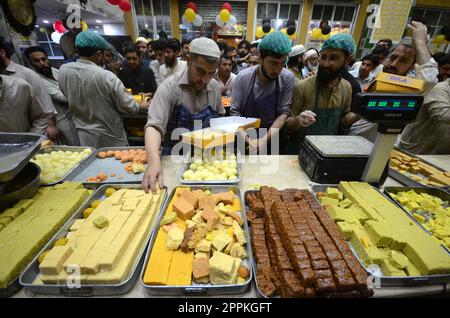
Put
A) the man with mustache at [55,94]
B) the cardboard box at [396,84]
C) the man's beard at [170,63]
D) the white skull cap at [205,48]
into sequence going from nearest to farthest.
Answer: the cardboard box at [396,84] → the white skull cap at [205,48] → the man with mustache at [55,94] → the man's beard at [170,63]

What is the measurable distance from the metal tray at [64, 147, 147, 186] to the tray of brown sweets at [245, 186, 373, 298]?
44.1 inches

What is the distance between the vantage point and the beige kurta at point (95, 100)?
9.05ft

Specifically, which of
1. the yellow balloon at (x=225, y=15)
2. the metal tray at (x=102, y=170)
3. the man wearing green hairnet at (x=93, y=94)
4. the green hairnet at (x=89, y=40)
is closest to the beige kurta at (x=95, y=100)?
the man wearing green hairnet at (x=93, y=94)

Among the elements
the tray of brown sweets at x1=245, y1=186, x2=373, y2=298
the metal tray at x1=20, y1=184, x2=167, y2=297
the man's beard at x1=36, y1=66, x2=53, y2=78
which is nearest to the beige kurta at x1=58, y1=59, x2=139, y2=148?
the man's beard at x1=36, y1=66, x2=53, y2=78

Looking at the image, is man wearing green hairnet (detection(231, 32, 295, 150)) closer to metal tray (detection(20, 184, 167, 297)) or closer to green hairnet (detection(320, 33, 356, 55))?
green hairnet (detection(320, 33, 356, 55))

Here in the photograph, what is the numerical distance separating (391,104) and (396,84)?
13cm

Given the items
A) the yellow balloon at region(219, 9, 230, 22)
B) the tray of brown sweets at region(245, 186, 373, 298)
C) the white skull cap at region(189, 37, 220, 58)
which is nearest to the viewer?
the tray of brown sweets at region(245, 186, 373, 298)

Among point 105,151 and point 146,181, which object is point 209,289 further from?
point 105,151

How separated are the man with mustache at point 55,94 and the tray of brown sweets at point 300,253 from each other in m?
3.56

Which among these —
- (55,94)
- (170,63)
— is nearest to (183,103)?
(55,94)

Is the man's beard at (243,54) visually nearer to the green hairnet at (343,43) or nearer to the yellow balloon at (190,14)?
the yellow balloon at (190,14)

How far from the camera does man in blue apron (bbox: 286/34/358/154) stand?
2463 millimetres

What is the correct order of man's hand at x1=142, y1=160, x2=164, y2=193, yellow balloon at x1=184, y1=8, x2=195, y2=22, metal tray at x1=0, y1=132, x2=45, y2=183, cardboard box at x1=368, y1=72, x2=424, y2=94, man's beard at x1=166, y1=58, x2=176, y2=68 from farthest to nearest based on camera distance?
yellow balloon at x1=184, y1=8, x2=195, y2=22
man's beard at x1=166, y1=58, x2=176, y2=68
man's hand at x1=142, y1=160, x2=164, y2=193
cardboard box at x1=368, y1=72, x2=424, y2=94
metal tray at x1=0, y1=132, x2=45, y2=183

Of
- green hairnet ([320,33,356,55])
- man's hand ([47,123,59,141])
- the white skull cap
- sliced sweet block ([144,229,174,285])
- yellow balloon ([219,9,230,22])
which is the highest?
yellow balloon ([219,9,230,22])
